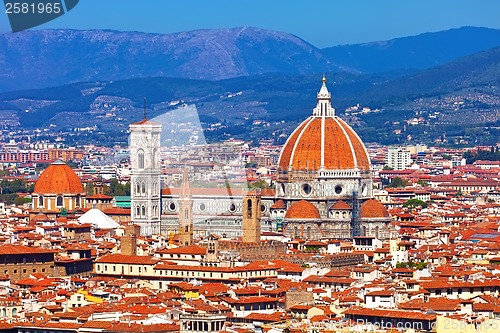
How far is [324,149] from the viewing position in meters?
77.1

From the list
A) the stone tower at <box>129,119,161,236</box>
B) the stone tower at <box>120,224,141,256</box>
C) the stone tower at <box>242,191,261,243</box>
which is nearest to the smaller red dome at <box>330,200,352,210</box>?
the stone tower at <box>129,119,161,236</box>

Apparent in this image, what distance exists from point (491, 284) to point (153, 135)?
36762 mm

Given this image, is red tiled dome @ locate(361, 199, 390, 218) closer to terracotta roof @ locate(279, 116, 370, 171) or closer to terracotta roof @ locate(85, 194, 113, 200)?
terracotta roof @ locate(279, 116, 370, 171)

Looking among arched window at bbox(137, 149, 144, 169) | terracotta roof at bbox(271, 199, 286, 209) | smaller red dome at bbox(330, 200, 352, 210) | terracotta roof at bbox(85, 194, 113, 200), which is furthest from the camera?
terracotta roof at bbox(85, 194, 113, 200)

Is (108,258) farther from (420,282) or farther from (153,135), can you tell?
(153,135)

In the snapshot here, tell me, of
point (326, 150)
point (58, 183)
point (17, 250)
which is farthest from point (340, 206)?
point (17, 250)

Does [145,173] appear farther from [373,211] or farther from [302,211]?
[373,211]

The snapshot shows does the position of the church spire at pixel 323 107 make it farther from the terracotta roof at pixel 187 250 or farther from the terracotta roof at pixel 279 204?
the terracotta roof at pixel 187 250

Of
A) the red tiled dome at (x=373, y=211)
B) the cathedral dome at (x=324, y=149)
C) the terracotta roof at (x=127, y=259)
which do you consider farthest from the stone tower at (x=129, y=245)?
the cathedral dome at (x=324, y=149)

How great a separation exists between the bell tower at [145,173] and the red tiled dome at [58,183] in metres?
7.82

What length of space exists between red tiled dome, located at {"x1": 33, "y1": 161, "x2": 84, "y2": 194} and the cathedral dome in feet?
47.5

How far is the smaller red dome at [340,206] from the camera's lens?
7512 cm

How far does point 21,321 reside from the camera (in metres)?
41.0

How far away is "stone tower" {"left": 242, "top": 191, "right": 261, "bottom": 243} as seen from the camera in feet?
211
